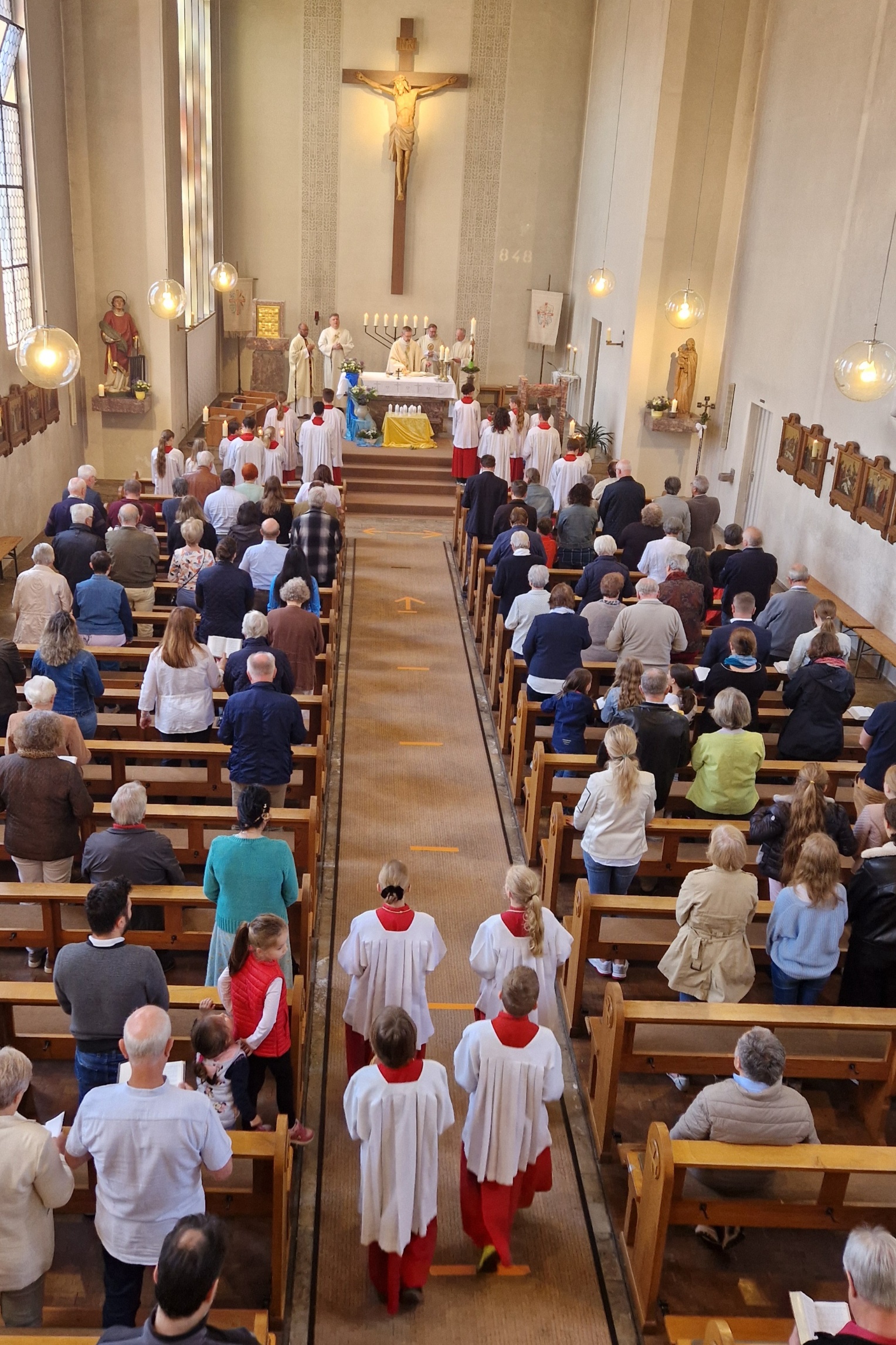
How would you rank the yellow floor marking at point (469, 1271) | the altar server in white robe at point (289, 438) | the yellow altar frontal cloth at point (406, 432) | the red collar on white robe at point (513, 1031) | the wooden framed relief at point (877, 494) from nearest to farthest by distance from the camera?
the red collar on white robe at point (513, 1031)
the yellow floor marking at point (469, 1271)
the wooden framed relief at point (877, 494)
the altar server in white robe at point (289, 438)
the yellow altar frontal cloth at point (406, 432)

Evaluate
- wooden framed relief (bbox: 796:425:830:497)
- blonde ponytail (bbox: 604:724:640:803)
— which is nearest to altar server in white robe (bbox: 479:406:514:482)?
wooden framed relief (bbox: 796:425:830:497)

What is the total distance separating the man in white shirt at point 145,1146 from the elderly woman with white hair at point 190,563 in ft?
19.6

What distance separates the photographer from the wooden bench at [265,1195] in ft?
13.4

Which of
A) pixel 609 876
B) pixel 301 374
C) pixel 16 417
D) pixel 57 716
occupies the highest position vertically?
pixel 16 417

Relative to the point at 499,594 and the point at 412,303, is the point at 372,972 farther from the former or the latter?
the point at 412,303

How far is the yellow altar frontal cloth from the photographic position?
58.5ft

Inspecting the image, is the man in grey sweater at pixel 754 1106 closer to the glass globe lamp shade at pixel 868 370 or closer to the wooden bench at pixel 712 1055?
the wooden bench at pixel 712 1055

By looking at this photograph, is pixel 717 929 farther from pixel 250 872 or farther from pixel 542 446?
pixel 542 446

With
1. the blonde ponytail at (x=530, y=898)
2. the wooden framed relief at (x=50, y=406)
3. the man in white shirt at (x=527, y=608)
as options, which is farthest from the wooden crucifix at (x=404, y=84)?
the blonde ponytail at (x=530, y=898)

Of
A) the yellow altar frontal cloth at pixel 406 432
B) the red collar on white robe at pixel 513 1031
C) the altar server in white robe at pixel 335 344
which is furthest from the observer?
the altar server in white robe at pixel 335 344

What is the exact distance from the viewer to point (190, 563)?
930 centimetres

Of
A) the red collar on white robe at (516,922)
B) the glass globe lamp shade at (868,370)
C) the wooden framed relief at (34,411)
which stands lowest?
the red collar on white robe at (516,922)

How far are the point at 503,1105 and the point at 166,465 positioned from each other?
31.3 ft

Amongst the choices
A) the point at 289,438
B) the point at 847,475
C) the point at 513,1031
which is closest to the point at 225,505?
the point at 289,438
